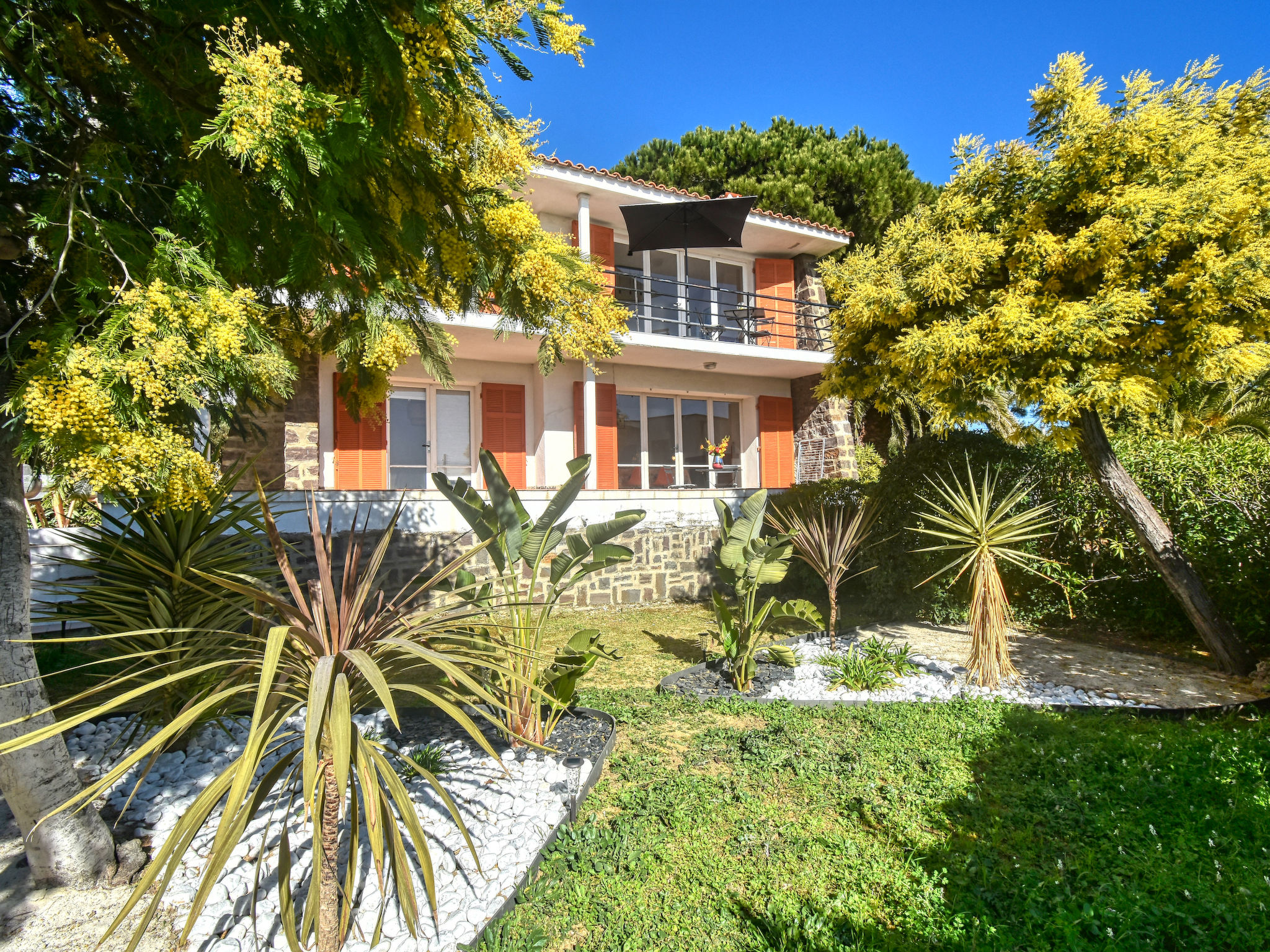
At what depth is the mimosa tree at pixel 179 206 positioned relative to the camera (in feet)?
8.10

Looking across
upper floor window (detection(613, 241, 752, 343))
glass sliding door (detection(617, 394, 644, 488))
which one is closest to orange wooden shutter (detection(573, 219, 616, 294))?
upper floor window (detection(613, 241, 752, 343))

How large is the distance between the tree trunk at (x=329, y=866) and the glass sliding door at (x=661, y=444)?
Answer: 40.9ft

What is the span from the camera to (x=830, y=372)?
26.8 ft

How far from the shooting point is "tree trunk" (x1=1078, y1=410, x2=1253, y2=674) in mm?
6367

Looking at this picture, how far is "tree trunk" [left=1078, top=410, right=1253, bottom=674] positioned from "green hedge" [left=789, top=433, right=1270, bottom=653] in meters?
0.38

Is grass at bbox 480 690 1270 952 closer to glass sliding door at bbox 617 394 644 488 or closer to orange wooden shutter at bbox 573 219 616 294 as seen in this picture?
glass sliding door at bbox 617 394 644 488

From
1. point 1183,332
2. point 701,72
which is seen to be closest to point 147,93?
point 1183,332

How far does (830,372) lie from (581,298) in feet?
15.2

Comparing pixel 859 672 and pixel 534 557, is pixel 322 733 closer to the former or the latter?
pixel 534 557

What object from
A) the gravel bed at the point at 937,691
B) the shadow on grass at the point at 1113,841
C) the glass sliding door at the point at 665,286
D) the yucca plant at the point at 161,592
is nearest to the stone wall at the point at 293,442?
the yucca plant at the point at 161,592

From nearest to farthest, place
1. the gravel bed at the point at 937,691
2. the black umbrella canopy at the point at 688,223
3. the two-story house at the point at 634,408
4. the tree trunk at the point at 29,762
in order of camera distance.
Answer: the tree trunk at the point at 29,762 < the gravel bed at the point at 937,691 < the two-story house at the point at 634,408 < the black umbrella canopy at the point at 688,223

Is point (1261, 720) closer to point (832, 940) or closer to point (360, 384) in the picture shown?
point (832, 940)

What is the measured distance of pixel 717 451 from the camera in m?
15.0

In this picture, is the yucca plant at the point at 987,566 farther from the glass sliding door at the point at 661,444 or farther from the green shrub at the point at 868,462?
the green shrub at the point at 868,462
